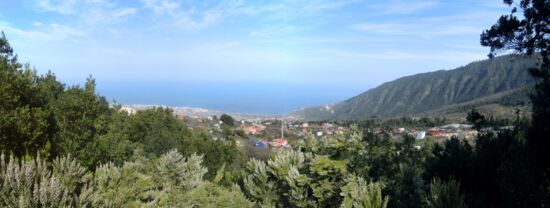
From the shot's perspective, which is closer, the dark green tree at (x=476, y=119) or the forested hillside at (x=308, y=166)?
the forested hillside at (x=308, y=166)

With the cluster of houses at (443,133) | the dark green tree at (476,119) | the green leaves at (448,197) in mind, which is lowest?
the cluster of houses at (443,133)

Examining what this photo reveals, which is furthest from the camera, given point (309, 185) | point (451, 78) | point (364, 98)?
point (364, 98)

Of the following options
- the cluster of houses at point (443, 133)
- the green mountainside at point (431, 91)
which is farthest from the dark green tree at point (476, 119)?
the green mountainside at point (431, 91)

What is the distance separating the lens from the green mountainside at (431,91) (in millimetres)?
126375

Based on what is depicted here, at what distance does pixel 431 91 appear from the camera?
496 ft

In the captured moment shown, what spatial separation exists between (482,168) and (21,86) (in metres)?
12.6

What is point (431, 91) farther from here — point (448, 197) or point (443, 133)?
point (448, 197)

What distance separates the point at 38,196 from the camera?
393 centimetres

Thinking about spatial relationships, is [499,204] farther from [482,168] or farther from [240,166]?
[240,166]

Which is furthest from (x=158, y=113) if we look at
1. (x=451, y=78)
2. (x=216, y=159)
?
(x=451, y=78)

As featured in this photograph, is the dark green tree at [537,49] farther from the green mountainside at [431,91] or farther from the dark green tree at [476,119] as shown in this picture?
the green mountainside at [431,91]

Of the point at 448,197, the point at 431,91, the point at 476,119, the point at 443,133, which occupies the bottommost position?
the point at 443,133

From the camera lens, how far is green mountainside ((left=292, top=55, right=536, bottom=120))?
4975 inches

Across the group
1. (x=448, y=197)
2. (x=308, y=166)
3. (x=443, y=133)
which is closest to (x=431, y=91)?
(x=443, y=133)
